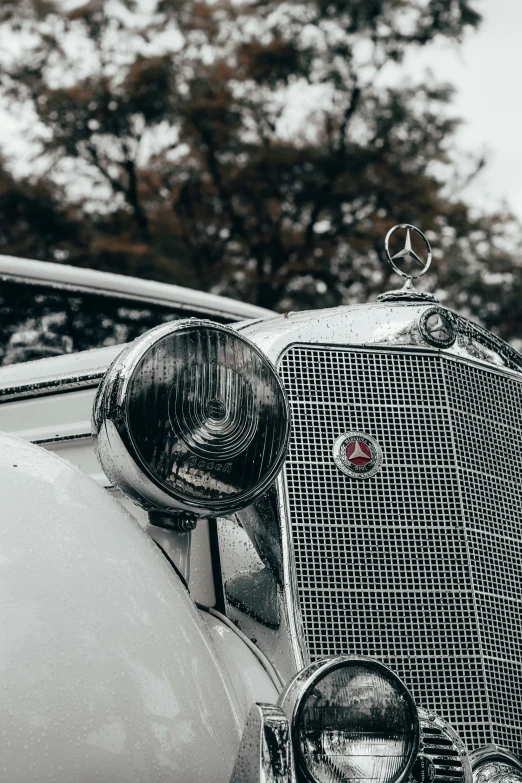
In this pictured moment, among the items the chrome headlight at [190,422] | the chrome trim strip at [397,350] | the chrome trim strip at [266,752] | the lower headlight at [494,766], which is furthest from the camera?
the chrome trim strip at [397,350]

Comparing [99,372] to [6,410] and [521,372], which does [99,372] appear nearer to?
[6,410]

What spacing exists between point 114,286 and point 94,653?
2528 mm

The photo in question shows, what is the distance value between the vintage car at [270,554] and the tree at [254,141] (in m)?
12.3

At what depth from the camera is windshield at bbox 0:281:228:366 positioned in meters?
3.67

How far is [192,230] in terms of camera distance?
15.5 meters

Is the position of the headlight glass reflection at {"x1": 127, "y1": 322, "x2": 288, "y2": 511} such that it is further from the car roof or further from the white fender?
the car roof

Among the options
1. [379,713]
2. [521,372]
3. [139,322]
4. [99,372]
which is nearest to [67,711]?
[379,713]

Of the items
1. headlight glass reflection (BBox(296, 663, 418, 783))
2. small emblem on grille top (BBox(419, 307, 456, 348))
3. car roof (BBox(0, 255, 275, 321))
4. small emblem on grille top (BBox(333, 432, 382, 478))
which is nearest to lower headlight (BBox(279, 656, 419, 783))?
headlight glass reflection (BBox(296, 663, 418, 783))

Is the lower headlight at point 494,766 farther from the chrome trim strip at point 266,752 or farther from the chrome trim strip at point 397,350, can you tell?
the chrome trim strip at point 397,350

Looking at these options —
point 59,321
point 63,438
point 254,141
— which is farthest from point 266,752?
point 254,141

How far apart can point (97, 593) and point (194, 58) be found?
49.1ft

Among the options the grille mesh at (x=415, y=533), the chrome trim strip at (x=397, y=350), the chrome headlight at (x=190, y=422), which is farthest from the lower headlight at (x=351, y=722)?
the chrome trim strip at (x=397, y=350)

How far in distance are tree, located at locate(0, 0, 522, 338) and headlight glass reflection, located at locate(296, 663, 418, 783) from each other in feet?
43.2

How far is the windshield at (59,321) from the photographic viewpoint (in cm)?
367
